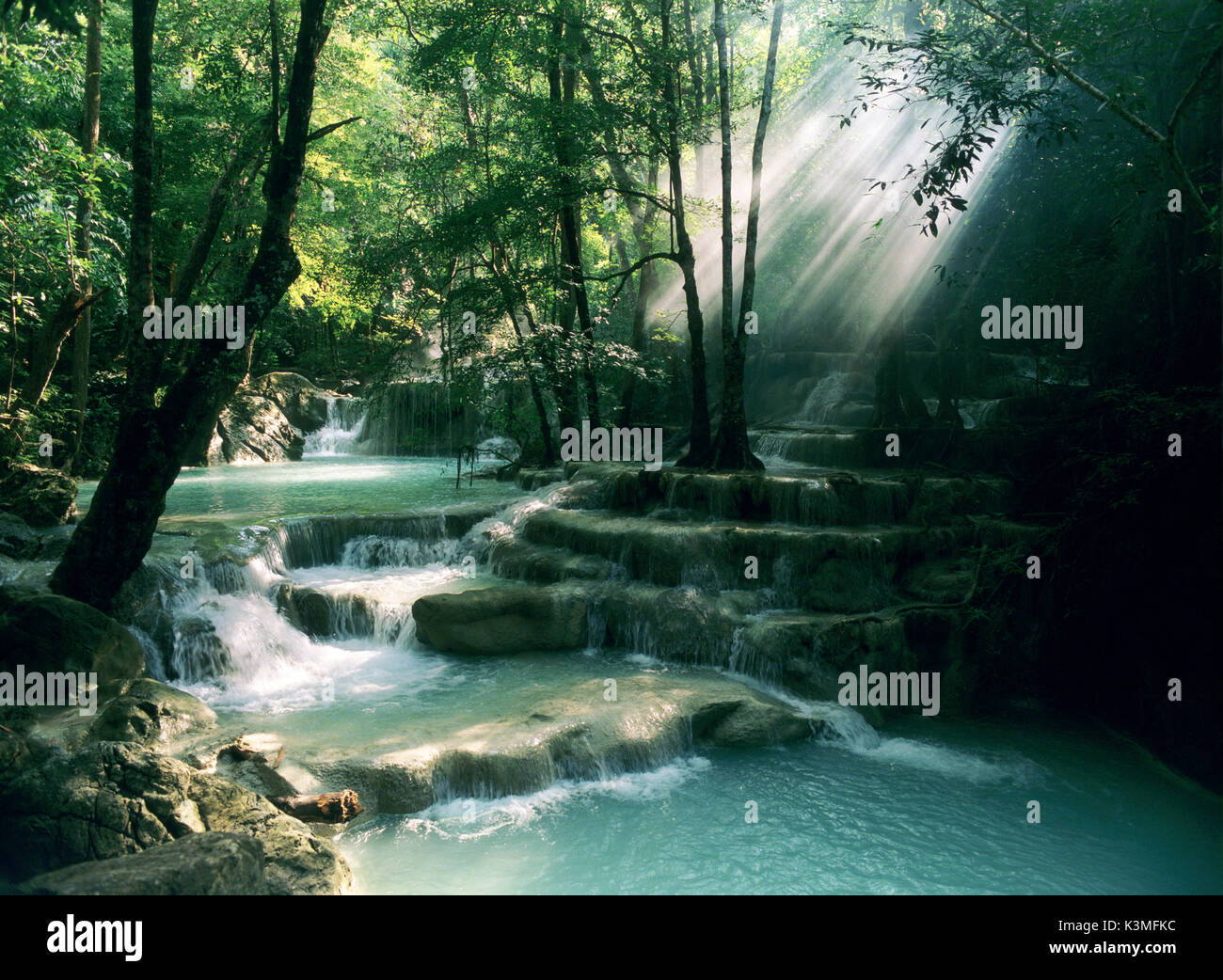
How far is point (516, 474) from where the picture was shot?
714 inches

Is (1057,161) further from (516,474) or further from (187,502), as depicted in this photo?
(187,502)

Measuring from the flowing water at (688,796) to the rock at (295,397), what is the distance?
644 inches

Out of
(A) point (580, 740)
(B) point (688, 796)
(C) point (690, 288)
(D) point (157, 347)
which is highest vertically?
(C) point (690, 288)

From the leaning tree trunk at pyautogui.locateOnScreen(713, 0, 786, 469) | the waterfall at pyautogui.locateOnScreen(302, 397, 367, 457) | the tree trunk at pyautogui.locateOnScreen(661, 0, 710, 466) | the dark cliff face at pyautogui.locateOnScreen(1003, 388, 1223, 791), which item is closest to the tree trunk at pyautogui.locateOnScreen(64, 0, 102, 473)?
the tree trunk at pyautogui.locateOnScreen(661, 0, 710, 466)

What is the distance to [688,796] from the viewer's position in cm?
632

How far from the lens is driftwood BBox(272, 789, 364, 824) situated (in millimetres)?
5578

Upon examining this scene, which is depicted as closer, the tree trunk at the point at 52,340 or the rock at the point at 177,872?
the rock at the point at 177,872

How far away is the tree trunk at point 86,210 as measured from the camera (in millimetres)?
11305

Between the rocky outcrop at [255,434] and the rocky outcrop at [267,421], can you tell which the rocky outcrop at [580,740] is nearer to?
the rocky outcrop at [267,421]
